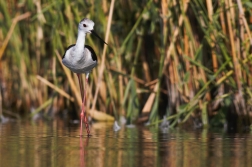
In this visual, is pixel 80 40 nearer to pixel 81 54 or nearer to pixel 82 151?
pixel 81 54

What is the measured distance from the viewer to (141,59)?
798 cm

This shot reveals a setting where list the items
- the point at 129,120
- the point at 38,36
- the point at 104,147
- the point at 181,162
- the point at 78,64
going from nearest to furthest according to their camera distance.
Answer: the point at 181,162
the point at 104,147
the point at 78,64
the point at 129,120
the point at 38,36

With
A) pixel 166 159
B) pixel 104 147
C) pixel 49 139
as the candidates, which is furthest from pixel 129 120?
pixel 166 159

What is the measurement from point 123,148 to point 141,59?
273 cm

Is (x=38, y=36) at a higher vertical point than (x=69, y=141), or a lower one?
higher

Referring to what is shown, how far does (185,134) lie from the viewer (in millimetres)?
6453

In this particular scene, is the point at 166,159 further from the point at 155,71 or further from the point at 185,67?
the point at 155,71

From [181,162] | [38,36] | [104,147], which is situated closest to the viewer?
[181,162]

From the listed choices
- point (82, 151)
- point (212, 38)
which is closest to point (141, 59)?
point (212, 38)

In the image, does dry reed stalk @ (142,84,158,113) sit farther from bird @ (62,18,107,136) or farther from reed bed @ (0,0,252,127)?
bird @ (62,18,107,136)

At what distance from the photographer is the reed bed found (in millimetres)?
6852

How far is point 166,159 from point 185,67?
2.65 meters

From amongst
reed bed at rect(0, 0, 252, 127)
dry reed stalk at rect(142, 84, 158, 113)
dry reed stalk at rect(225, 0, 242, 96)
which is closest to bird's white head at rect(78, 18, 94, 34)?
reed bed at rect(0, 0, 252, 127)

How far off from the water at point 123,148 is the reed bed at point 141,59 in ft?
1.70
